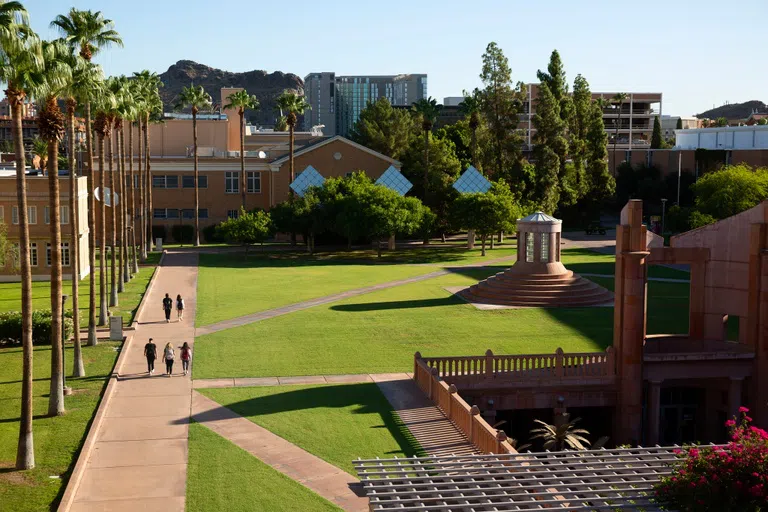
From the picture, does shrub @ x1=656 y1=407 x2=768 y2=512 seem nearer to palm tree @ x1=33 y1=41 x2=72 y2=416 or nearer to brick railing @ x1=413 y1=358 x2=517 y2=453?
brick railing @ x1=413 y1=358 x2=517 y2=453

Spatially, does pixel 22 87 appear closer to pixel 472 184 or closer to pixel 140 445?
pixel 140 445

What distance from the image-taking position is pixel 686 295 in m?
A: 56.6

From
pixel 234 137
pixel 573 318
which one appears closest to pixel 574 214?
pixel 234 137

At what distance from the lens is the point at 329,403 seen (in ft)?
103

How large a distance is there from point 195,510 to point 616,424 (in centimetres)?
1638

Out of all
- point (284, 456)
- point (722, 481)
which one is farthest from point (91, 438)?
point (722, 481)

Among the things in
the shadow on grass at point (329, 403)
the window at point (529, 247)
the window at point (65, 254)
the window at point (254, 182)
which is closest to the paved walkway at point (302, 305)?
the window at point (529, 247)

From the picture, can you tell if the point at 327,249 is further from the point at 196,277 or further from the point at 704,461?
the point at 704,461

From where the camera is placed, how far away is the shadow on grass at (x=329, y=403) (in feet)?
96.3

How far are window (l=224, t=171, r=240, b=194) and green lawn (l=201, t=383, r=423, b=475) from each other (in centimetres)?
6928

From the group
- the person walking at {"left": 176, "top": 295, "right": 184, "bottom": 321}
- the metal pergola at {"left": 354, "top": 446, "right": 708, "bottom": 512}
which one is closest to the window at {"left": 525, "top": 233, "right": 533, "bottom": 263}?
the person walking at {"left": 176, "top": 295, "right": 184, "bottom": 321}

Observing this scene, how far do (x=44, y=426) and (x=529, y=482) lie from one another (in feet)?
56.2

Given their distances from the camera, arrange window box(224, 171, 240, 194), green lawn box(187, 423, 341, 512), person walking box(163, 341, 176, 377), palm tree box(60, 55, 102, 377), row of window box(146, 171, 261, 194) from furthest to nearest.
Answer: window box(224, 171, 240, 194), row of window box(146, 171, 261, 194), person walking box(163, 341, 176, 377), palm tree box(60, 55, 102, 377), green lawn box(187, 423, 341, 512)

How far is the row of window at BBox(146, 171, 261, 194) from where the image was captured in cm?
10012
